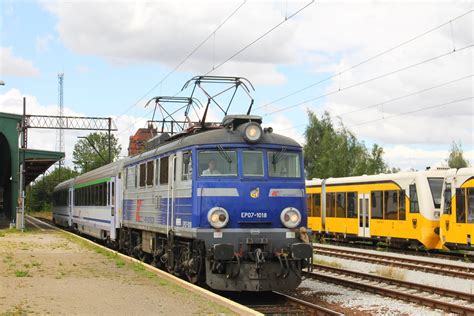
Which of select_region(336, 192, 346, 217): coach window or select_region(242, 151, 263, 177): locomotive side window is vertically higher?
select_region(242, 151, 263, 177): locomotive side window

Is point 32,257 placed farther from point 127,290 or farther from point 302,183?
point 302,183

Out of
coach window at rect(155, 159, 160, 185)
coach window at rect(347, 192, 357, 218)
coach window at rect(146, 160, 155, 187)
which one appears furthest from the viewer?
coach window at rect(347, 192, 357, 218)

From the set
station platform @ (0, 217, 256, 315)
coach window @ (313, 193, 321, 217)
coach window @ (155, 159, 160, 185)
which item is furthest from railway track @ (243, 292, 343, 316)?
coach window @ (313, 193, 321, 217)

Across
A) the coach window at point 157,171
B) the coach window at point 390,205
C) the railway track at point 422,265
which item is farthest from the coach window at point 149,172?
the coach window at point 390,205

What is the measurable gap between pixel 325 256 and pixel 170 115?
285 inches

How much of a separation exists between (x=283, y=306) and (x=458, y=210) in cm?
1079

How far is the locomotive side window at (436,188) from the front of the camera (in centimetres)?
2305

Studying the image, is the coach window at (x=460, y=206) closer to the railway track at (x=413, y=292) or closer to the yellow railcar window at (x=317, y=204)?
the railway track at (x=413, y=292)

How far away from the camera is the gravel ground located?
1016 centimetres

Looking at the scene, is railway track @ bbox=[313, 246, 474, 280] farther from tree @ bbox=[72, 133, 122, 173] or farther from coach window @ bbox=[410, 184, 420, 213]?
tree @ bbox=[72, 133, 122, 173]

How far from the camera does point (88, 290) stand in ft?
40.1

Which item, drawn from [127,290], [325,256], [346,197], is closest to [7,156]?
[346,197]

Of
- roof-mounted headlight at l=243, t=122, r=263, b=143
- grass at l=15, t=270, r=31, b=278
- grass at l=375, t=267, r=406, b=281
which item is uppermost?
roof-mounted headlight at l=243, t=122, r=263, b=143

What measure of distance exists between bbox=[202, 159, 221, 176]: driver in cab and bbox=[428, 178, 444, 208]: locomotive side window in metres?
12.7
